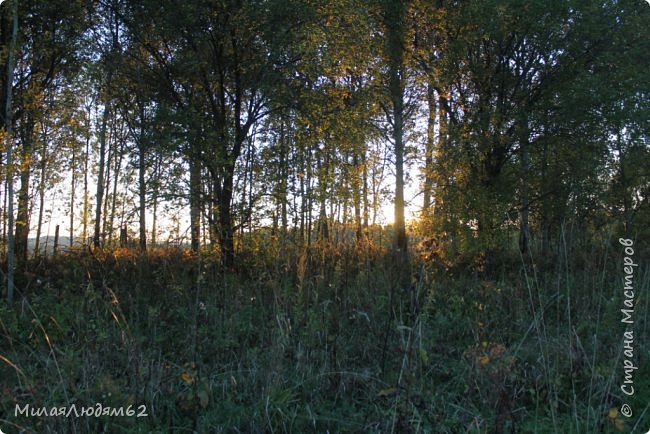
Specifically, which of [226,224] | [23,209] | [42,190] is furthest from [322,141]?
[42,190]

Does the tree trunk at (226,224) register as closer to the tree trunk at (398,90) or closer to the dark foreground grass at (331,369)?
the dark foreground grass at (331,369)

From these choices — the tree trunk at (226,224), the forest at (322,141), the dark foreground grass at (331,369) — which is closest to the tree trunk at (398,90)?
the forest at (322,141)

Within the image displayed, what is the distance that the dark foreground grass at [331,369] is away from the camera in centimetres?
302

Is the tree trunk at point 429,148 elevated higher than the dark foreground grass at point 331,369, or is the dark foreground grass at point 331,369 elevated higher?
the tree trunk at point 429,148

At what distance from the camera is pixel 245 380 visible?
3666 millimetres

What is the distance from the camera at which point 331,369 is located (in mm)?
3963

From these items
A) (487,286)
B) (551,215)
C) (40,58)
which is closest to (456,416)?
(487,286)

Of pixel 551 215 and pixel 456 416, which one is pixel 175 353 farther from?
pixel 551 215

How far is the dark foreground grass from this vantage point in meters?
3.02

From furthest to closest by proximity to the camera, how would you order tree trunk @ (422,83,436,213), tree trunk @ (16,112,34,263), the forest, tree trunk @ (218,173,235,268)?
1. tree trunk @ (422,83,436,213)
2. tree trunk @ (16,112,34,263)
3. tree trunk @ (218,173,235,268)
4. the forest
